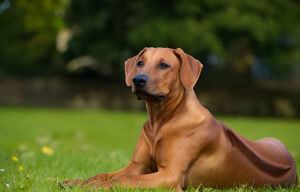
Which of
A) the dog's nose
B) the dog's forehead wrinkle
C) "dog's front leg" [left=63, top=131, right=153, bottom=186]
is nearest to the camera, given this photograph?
the dog's nose

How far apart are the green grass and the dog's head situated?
113cm

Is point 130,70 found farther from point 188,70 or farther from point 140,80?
point 188,70

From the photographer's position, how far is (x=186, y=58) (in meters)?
4.37

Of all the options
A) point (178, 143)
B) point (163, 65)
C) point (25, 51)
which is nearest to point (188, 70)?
point (163, 65)

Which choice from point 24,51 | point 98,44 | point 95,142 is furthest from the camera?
point 24,51

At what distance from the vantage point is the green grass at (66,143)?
16.3 ft

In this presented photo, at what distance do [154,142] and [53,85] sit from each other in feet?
73.1

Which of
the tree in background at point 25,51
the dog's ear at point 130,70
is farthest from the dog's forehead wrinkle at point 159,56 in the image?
the tree in background at point 25,51

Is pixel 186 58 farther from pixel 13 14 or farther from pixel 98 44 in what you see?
pixel 13 14

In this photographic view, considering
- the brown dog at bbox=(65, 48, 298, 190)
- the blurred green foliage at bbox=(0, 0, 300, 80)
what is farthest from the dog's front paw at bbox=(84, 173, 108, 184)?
the blurred green foliage at bbox=(0, 0, 300, 80)

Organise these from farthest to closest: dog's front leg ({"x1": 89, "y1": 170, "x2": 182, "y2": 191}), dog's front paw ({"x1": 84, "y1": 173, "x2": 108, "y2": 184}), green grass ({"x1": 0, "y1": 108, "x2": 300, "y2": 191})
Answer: green grass ({"x1": 0, "y1": 108, "x2": 300, "y2": 191})
dog's front paw ({"x1": 84, "y1": 173, "x2": 108, "y2": 184})
dog's front leg ({"x1": 89, "y1": 170, "x2": 182, "y2": 191})

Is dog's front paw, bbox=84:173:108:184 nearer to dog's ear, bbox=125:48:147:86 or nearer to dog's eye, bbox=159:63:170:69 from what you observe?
dog's ear, bbox=125:48:147:86

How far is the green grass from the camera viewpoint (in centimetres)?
496

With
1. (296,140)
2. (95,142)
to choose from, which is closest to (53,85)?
(95,142)
